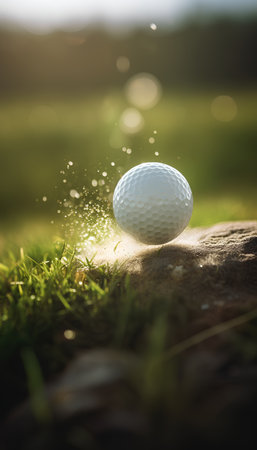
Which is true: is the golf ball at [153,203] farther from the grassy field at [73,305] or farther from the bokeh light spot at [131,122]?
the bokeh light spot at [131,122]

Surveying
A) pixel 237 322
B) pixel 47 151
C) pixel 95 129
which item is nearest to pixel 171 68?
pixel 95 129

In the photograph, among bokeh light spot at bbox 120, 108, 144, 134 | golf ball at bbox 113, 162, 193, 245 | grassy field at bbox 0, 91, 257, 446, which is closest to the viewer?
grassy field at bbox 0, 91, 257, 446

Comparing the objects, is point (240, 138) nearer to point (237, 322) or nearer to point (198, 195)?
point (198, 195)

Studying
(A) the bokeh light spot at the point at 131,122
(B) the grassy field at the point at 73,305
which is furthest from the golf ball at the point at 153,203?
(A) the bokeh light spot at the point at 131,122

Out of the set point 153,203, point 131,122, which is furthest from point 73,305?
point 131,122

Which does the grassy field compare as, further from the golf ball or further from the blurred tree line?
the blurred tree line

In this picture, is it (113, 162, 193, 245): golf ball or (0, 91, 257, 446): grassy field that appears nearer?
(0, 91, 257, 446): grassy field

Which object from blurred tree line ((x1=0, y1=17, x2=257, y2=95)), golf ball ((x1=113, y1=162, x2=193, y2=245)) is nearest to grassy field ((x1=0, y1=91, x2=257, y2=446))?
golf ball ((x1=113, y1=162, x2=193, y2=245))

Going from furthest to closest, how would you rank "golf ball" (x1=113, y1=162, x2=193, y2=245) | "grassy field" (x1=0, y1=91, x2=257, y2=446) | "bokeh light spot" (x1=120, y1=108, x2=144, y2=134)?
"bokeh light spot" (x1=120, y1=108, x2=144, y2=134) → "golf ball" (x1=113, y1=162, x2=193, y2=245) → "grassy field" (x1=0, y1=91, x2=257, y2=446)

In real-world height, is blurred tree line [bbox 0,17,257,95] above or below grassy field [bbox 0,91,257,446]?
above
